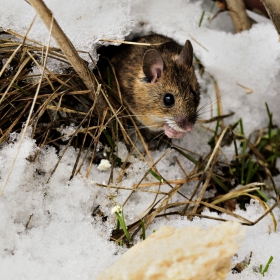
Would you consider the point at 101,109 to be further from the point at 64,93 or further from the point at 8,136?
the point at 8,136

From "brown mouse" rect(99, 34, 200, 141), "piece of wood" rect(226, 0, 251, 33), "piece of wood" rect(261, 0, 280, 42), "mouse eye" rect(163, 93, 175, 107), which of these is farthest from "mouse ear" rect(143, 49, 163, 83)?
"piece of wood" rect(226, 0, 251, 33)

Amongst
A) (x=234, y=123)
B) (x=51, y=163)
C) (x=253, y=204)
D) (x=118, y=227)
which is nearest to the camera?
(x=118, y=227)

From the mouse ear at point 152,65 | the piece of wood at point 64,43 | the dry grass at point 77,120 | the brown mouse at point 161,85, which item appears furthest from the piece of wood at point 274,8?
the piece of wood at point 64,43

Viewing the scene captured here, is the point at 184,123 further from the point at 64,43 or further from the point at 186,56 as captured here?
the point at 64,43

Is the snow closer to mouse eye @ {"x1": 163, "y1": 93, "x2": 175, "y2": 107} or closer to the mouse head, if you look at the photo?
the mouse head

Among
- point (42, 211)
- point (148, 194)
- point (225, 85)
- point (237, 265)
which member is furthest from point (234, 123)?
point (42, 211)

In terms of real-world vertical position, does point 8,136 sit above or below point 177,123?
above

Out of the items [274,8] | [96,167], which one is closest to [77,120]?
[96,167]
